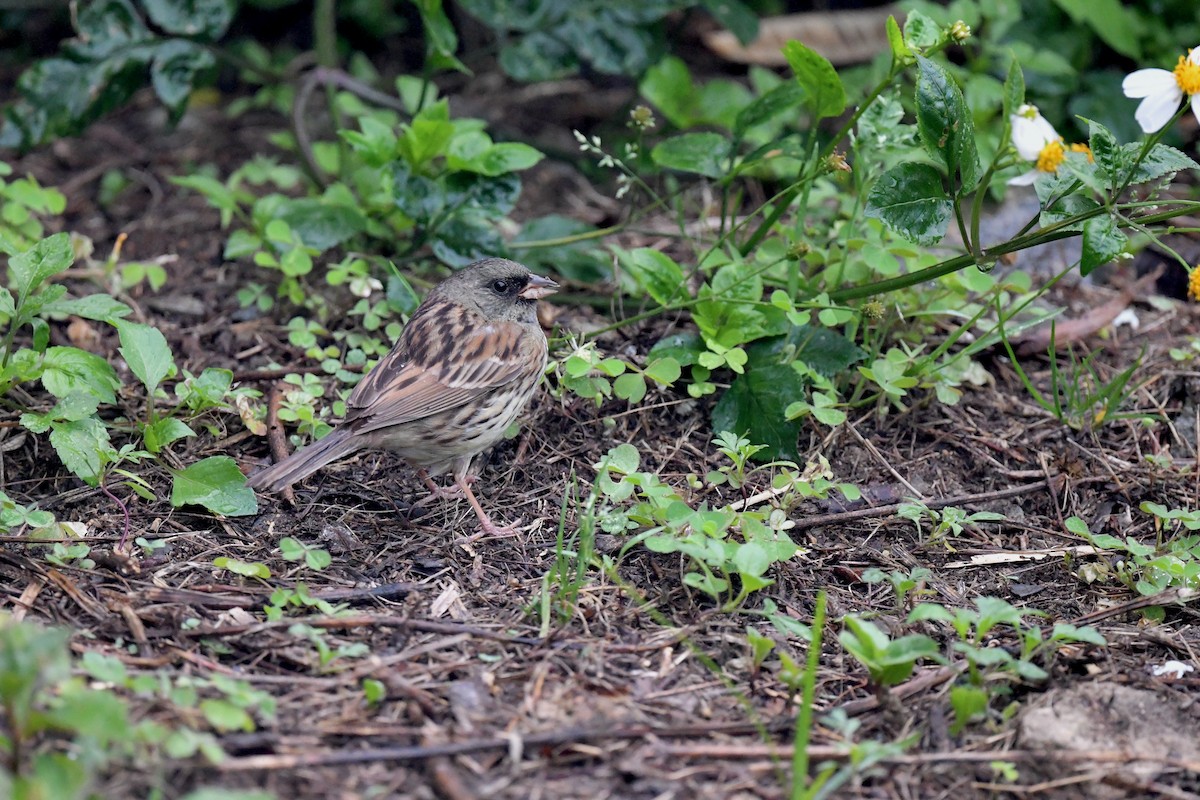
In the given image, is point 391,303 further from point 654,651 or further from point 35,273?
point 654,651

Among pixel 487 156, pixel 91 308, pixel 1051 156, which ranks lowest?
pixel 91 308

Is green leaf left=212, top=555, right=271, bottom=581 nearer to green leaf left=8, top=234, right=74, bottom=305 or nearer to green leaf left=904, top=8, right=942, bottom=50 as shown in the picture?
green leaf left=8, top=234, right=74, bottom=305

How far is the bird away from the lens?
4.31 meters

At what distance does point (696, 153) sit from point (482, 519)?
188cm

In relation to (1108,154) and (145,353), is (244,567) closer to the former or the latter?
(145,353)

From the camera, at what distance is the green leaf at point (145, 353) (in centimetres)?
425

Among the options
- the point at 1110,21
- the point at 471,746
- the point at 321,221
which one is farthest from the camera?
the point at 1110,21

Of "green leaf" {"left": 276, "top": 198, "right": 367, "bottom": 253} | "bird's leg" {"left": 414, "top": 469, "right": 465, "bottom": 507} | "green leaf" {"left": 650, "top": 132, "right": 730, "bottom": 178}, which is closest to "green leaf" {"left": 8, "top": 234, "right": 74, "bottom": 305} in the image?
"green leaf" {"left": 276, "top": 198, "right": 367, "bottom": 253}

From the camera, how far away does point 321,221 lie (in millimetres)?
5469

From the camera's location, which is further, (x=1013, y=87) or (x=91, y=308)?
(x=91, y=308)

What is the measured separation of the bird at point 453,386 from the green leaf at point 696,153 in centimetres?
75

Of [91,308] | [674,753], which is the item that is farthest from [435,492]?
[674,753]

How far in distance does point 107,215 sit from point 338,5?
6.28 ft

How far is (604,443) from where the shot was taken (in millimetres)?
4734
